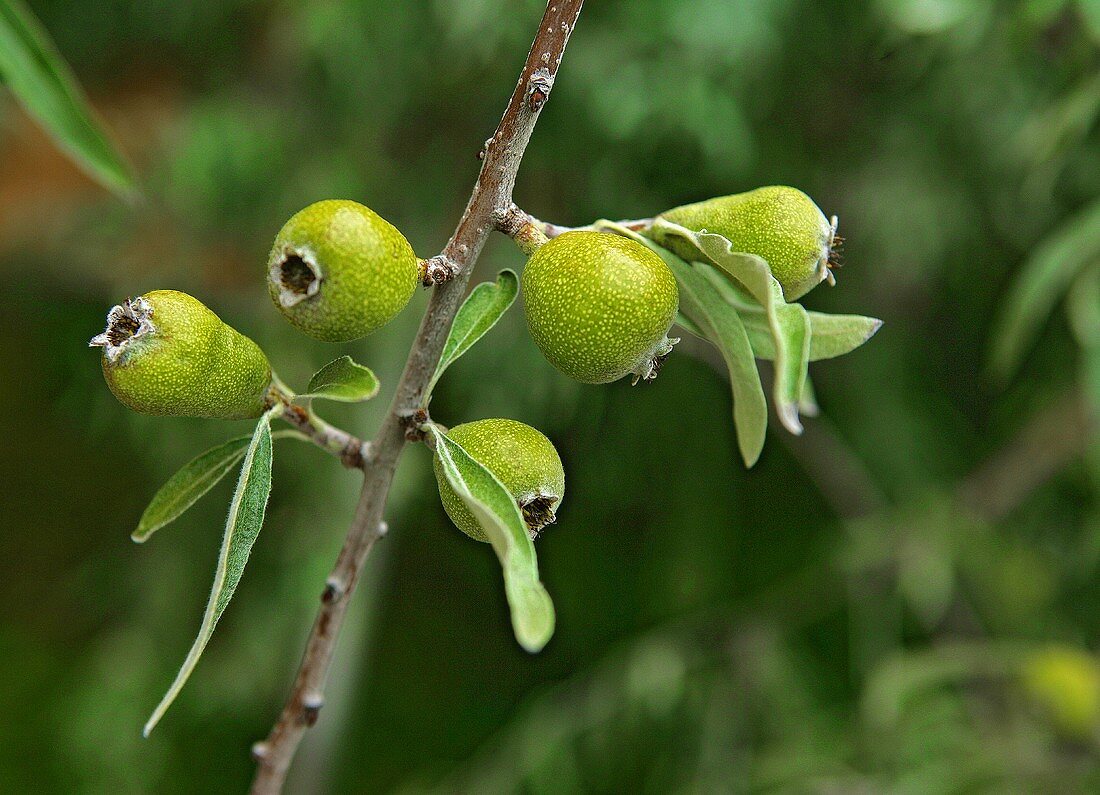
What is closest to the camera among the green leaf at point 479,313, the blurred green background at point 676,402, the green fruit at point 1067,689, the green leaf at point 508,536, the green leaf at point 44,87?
the green leaf at point 508,536

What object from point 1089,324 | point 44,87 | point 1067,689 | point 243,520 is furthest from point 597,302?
point 1067,689

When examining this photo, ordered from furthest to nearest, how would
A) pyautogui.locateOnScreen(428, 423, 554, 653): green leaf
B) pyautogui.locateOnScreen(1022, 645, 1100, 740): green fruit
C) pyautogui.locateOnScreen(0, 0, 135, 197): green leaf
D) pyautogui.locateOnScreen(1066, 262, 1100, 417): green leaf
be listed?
pyautogui.locateOnScreen(1022, 645, 1100, 740): green fruit < pyautogui.locateOnScreen(1066, 262, 1100, 417): green leaf < pyautogui.locateOnScreen(0, 0, 135, 197): green leaf < pyautogui.locateOnScreen(428, 423, 554, 653): green leaf

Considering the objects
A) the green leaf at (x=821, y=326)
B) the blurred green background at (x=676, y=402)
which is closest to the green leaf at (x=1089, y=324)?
the blurred green background at (x=676, y=402)

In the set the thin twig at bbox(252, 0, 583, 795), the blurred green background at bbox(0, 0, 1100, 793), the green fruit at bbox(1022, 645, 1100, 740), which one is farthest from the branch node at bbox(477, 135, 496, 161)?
the green fruit at bbox(1022, 645, 1100, 740)

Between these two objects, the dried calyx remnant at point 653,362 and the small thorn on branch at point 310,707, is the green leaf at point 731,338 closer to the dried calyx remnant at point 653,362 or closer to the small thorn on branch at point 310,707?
the dried calyx remnant at point 653,362

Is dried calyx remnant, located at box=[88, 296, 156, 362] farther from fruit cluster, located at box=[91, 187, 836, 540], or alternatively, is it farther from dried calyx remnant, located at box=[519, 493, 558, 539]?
dried calyx remnant, located at box=[519, 493, 558, 539]

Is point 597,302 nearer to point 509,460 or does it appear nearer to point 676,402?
point 509,460

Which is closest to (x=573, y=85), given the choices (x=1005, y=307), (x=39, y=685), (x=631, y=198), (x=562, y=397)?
(x=631, y=198)
